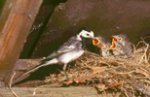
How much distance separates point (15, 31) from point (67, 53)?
47.3 inches

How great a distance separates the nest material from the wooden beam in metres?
0.66

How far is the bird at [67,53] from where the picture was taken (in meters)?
4.75

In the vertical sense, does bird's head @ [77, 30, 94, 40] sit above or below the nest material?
above

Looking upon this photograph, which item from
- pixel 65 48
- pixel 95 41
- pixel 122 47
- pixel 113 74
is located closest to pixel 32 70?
pixel 65 48

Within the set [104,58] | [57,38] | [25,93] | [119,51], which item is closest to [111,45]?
[119,51]

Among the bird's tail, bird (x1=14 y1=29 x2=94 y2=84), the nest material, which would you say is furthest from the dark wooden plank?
bird (x1=14 y1=29 x2=94 y2=84)

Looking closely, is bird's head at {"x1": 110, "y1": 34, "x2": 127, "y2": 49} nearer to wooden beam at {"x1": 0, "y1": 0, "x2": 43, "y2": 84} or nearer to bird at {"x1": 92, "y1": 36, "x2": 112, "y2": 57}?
bird at {"x1": 92, "y1": 36, "x2": 112, "y2": 57}

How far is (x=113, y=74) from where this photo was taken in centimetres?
440

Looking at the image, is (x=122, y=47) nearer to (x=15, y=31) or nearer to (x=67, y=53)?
(x=67, y=53)

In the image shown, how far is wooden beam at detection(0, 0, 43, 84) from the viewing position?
3695 millimetres

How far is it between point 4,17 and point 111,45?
2070 millimetres

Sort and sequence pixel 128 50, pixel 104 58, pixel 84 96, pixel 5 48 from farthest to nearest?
pixel 128 50 → pixel 104 58 → pixel 84 96 → pixel 5 48

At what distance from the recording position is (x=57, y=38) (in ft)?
15.8

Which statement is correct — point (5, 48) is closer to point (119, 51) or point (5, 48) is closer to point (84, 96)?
point (84, 96)
